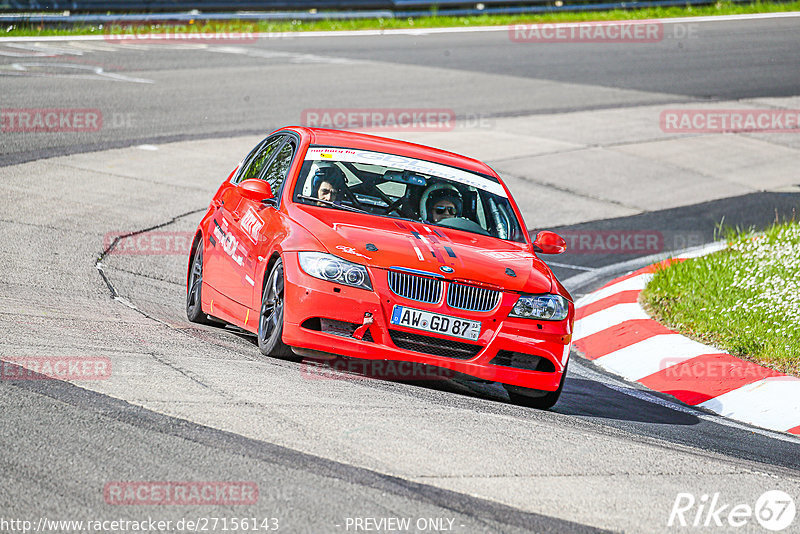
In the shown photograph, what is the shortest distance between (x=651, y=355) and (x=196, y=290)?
3.63 m

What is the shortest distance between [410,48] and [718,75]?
6.68m

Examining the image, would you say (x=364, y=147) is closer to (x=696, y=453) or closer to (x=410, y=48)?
(x=696, y=453)

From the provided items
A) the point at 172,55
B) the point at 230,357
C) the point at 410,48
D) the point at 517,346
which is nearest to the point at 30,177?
the point at 230,357

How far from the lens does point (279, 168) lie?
8.27 m

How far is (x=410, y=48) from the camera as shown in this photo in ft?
83.5

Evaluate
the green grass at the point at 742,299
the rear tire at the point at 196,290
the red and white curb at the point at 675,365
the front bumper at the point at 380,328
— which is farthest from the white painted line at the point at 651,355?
the rear tire at the point at 196,290

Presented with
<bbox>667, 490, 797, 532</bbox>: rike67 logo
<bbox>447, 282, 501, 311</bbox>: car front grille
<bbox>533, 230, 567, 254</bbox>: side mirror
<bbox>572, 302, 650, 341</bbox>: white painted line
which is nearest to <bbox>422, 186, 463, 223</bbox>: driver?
<bbox>533, 230, 567, 254</bbox>: side mirror

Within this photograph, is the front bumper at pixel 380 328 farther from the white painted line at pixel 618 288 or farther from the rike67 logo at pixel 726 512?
the white painted line at pixel 618 288

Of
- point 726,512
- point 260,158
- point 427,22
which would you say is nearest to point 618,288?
point 260,158

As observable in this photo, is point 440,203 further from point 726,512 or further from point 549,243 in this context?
point 726,512

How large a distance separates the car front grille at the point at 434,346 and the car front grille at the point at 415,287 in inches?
8.7

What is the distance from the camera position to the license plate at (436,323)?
21.9 ft

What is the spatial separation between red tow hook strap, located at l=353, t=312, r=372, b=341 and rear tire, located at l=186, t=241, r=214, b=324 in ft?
7.12

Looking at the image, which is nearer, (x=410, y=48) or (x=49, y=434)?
(x=49, y=434)
